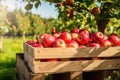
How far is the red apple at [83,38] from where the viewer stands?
13.1 ft

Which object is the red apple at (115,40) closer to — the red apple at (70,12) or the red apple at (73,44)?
the red apple at (73,44)

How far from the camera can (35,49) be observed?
3535mm

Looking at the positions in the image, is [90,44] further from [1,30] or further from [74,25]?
[1,30]

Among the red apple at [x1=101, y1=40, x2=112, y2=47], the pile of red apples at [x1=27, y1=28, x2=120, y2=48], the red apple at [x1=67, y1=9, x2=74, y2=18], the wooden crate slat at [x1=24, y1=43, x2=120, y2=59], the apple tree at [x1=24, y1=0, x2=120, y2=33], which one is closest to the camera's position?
the wooden crate slat at [x1=24, y1=43, x2=120, y2=59]

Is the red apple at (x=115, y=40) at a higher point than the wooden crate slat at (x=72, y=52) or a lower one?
higher

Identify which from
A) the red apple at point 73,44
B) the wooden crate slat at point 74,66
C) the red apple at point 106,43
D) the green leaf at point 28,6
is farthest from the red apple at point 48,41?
the green leaf at point 28,6

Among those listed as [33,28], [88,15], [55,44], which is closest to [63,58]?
[55,44]

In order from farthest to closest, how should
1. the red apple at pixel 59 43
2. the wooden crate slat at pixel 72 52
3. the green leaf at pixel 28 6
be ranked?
the green leaf at pixel 28 6 → the red apple at pixel 59 43 → the wooden crate slat at pixel 72 52

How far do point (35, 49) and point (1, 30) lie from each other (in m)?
17.0

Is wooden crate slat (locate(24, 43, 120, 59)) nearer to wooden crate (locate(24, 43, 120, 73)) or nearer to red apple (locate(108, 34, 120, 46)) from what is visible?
wooden crate (locate(24, 43, 120, 73))

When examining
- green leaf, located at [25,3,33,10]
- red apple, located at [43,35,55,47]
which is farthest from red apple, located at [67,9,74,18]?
red apple, located at [43,35,55,47]

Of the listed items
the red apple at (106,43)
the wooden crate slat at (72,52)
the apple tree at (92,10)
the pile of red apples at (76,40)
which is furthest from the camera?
the apple tree at (92,10)

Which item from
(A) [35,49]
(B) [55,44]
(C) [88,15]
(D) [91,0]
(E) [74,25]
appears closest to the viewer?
(A) [35,49]

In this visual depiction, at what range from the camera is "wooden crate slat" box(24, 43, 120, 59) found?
356 cm
